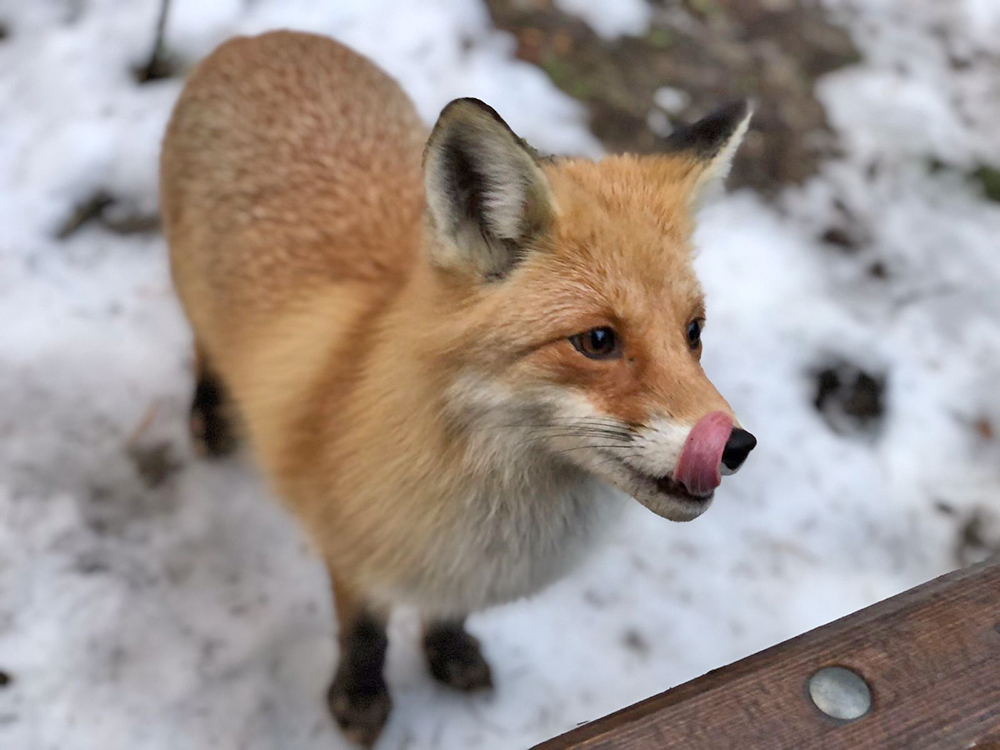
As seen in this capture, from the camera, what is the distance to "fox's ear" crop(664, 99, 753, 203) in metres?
1.46

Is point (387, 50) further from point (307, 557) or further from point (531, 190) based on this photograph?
point (531, 190)

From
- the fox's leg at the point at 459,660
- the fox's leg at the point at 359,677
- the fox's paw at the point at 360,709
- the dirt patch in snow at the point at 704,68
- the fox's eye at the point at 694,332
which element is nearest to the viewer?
the fox's eye at the point at 694,332

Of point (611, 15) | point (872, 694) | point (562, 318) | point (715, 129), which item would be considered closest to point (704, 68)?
point (611, 15)

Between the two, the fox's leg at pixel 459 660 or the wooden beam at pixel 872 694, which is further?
the fox's leg at pixel 459 660

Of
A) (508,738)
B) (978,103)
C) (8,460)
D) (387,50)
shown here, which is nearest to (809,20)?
(978,103)

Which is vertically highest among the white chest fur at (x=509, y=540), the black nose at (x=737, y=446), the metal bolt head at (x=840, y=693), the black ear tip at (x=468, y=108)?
the black ear tip at (x=468, y=108)

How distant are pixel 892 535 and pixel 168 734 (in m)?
1.88

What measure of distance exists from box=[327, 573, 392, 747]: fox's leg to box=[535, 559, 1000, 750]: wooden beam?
2.42 ft

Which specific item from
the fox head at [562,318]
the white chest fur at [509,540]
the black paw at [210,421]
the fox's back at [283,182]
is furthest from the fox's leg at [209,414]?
the fox head at [562,318]

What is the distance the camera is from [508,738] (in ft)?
6.42

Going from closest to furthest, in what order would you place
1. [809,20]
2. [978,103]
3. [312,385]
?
[312,385] → [978,103] → [809,20]

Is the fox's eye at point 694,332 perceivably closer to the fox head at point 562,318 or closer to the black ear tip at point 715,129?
the fox head at point 562,318

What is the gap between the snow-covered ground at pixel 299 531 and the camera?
6.54 feet

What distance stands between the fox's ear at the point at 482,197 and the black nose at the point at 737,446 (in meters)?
0.42
